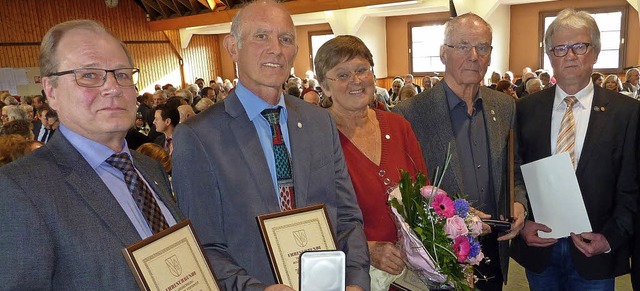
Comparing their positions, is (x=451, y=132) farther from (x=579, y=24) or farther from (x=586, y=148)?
(x=579, y=24)

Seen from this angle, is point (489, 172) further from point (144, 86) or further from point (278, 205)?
point (144, 86)

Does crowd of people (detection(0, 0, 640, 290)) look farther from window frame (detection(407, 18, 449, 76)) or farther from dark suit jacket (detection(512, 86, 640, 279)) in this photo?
window frame (detection(407, 18, 449, 76))

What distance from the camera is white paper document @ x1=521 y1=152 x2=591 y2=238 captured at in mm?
2033

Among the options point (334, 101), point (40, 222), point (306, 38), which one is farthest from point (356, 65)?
point (306, 38)

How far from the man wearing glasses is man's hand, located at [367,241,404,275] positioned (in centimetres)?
83

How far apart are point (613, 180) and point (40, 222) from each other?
2.27 meters

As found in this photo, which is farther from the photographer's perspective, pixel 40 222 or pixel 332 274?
pixel 40 222

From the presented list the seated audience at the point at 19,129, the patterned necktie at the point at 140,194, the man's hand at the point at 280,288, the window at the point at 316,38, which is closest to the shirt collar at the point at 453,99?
the man's hand at the point at 280,288

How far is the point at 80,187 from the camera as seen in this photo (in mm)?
1190

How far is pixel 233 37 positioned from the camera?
5.41 feet

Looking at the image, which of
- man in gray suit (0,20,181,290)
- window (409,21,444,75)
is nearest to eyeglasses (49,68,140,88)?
man in gray suit (0,20,181,290)

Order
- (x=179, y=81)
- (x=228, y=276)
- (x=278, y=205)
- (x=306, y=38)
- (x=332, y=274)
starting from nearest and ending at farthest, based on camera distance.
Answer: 1. (x=332, y=274)
2. (x=228, y=276)
3. (x=278, y=205)
4. (x=306, y=38)
5. (x=179, y=81)

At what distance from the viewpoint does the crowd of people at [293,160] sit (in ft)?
3.82

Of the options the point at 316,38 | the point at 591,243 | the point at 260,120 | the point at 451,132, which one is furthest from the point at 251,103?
the point at 316,38
